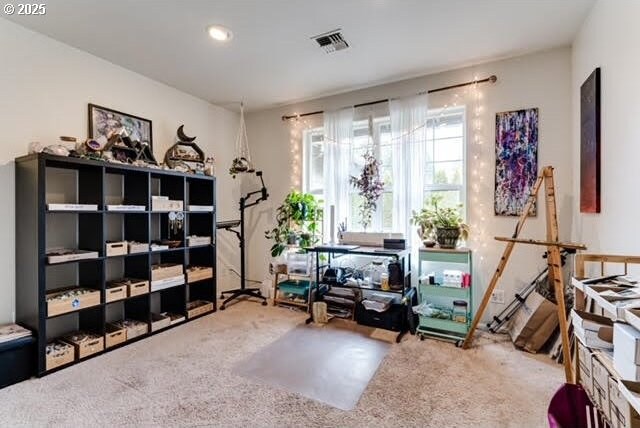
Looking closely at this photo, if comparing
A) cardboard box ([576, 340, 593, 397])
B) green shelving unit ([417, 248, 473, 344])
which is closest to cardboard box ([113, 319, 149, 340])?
green shelving unit ([417, 248, 473, 344])

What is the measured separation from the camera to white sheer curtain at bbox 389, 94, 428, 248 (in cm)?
323

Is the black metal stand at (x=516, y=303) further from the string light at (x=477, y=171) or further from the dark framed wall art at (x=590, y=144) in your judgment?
the dark framed wall art at (x=590, y=144)

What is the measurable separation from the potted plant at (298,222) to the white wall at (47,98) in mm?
1575

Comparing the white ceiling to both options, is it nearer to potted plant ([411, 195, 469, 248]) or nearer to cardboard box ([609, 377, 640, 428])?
potted plant ([411, 195, 469, 248])

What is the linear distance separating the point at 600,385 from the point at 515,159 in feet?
7.29

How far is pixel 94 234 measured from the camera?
2.58 metres

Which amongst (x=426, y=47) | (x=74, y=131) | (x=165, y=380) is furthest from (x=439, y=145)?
(x=74, y=131)

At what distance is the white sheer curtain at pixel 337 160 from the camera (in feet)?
12.0

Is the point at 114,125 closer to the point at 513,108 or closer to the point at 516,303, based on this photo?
the point at 513,108

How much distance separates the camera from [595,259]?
1439mm

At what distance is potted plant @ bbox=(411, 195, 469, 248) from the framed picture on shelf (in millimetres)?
2955

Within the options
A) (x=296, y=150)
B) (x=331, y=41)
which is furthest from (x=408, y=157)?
(x=296, y=150)

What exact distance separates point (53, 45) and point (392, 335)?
3886 mm

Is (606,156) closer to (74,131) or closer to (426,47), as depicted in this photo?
(426,47)
